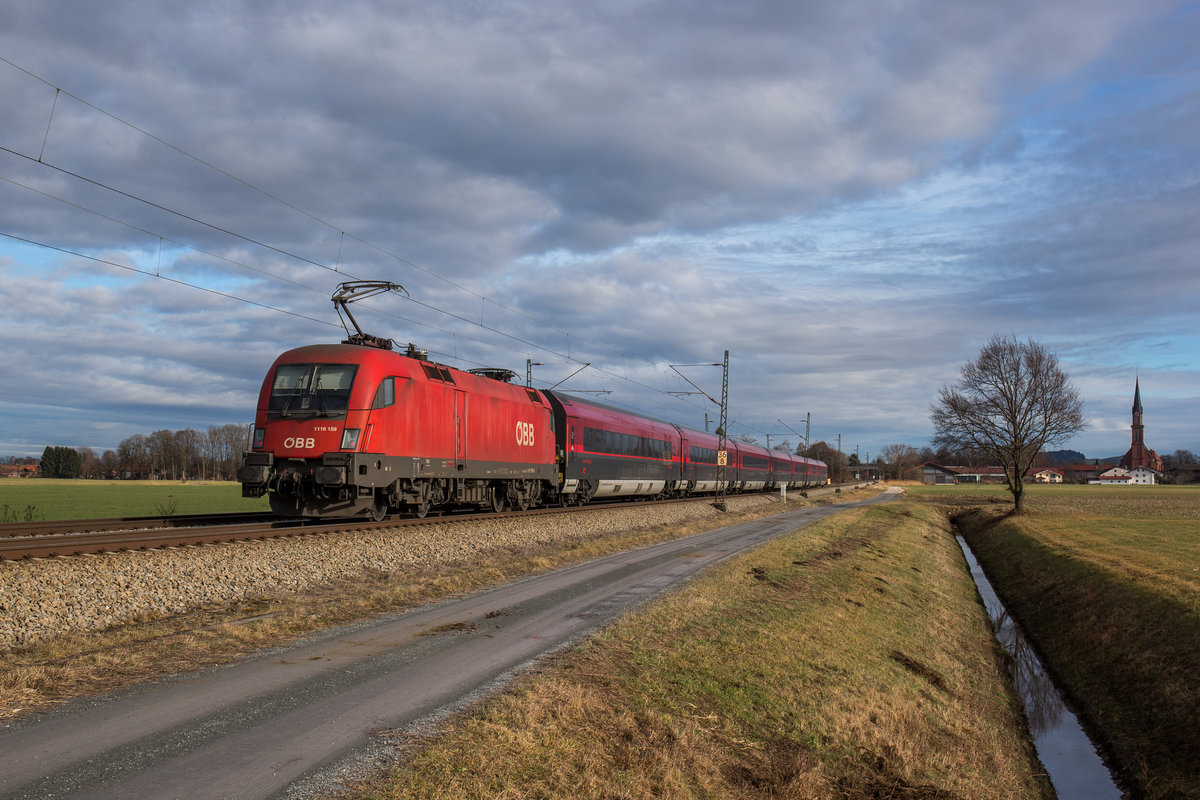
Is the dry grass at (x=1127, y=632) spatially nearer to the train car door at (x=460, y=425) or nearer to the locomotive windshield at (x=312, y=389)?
the train car door at (x=460, y=425)

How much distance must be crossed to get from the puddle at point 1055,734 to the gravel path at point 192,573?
39.4ft

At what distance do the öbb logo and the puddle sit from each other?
15.5m

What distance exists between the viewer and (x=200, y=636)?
30.9 feet

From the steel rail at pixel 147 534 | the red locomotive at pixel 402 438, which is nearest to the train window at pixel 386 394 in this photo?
the red locomotive at pixel 402 438

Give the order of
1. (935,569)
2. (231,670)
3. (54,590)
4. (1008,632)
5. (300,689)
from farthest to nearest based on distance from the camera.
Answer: (935,569) → (1008,632) → (54,590) → (231,670) → (300,689)

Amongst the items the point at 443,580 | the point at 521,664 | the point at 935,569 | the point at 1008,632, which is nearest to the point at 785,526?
the point at 935,569

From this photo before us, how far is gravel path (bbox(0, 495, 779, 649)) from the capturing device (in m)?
9.76

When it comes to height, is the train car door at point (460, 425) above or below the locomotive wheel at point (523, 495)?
above

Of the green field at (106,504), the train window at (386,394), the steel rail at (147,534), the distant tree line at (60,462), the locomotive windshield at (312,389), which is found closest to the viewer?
the steel rail at (147,534)

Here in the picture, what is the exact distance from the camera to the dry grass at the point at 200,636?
24.0ft

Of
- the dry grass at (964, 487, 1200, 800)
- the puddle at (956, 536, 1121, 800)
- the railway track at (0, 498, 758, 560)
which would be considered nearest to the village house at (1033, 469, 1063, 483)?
the dry grass at (964, 487, 1200, 800)

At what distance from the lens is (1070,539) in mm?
27906

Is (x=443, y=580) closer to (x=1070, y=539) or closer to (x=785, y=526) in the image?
(x=785, y=526)

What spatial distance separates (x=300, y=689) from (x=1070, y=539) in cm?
2930
